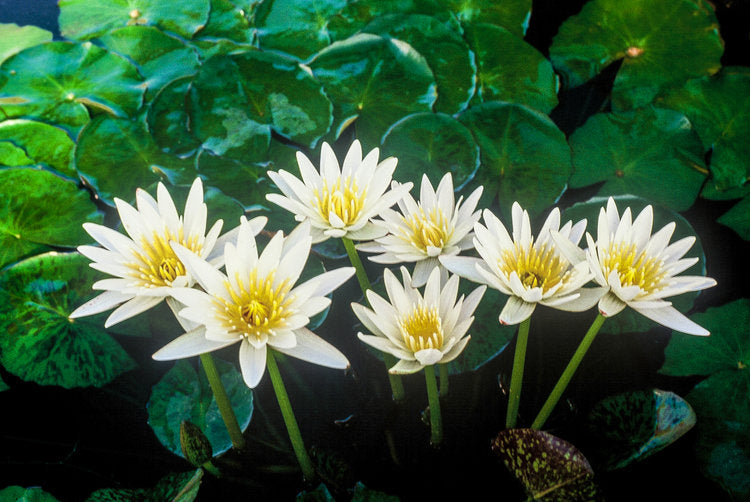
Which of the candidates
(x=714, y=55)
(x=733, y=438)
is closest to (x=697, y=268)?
(x=733, y=438)

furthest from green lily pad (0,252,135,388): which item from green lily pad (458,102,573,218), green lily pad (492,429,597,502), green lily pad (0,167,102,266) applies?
green lily pad (458,102,573,218)

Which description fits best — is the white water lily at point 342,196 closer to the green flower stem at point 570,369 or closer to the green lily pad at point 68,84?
the green flower stem at point 570,369

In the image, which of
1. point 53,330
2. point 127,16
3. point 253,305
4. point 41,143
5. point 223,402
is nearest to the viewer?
point 253,305

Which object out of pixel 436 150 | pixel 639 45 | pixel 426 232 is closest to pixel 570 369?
pixel 426 232

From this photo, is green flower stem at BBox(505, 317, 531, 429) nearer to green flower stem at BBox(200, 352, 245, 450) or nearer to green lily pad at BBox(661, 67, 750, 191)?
green flower stem at BBox(200, 352, 245, 450)

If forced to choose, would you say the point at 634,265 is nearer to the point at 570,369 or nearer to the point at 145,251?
the point at 570,369

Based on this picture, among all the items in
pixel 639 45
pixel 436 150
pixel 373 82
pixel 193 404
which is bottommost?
pixel 193 404
